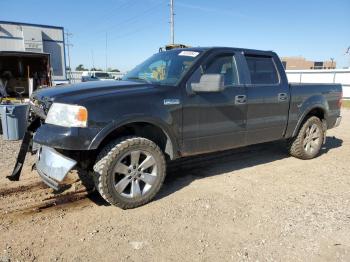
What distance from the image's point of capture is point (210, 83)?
12.7ft

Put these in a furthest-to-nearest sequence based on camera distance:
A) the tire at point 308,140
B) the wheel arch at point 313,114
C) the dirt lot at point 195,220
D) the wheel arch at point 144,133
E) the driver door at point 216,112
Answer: the tire at point 308,140 → the wheel arch at point 313,114 → the driver door at point 216,112 → the wheel arch at point 144,133 → the dirt lot at point 195,220

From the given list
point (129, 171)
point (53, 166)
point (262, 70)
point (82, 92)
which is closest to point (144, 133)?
point (129, 171)

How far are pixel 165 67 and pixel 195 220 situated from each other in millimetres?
2185

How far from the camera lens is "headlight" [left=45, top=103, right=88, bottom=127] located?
3.31 metres

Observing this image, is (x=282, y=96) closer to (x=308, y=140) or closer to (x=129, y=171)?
(x=308, y=140)

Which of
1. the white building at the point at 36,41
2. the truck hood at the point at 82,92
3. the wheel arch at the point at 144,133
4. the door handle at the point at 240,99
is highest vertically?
the white building at the point at 36,41

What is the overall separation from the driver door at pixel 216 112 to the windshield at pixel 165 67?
217mm

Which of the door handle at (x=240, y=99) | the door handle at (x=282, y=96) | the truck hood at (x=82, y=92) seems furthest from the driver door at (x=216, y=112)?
the door handle at (x=282, y=96)

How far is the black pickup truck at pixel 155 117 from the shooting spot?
3.41m

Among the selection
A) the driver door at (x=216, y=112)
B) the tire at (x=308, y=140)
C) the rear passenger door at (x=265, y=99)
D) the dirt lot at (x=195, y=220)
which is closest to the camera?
the dirt lot at (x=195, y=220)

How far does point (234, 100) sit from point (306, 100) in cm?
192

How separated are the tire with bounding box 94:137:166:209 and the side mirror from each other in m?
0.92

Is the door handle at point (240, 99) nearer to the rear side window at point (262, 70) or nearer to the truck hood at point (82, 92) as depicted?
the rear side window at point (262, 70)

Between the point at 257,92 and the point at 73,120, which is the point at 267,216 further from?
the point at 73,120
